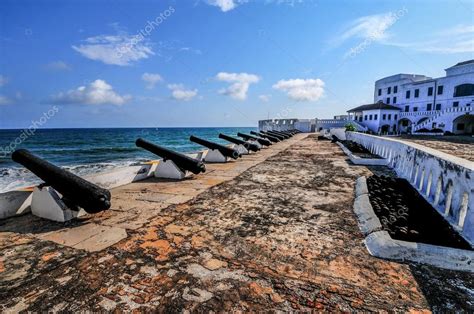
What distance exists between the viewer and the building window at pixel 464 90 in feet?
116

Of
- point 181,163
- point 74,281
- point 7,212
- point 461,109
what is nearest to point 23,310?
point 74,281

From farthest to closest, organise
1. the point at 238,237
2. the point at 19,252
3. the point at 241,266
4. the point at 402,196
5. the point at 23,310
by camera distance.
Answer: the point at 402,196 → the point at 238,237 → the point at 19,252 → the point at 241,266 → the point at 23,310

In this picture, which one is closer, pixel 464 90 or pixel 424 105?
pixel 464 90

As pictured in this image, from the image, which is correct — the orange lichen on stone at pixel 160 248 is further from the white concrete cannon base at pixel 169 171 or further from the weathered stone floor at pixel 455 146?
the weathered stone floor at pixel 455 146

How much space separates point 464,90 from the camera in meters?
36.2

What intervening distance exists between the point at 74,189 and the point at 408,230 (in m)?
4.63

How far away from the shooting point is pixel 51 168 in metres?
3.86

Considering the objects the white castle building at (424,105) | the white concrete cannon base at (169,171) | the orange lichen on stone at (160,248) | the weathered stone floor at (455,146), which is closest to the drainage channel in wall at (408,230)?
the orange lichen on stone at (160,248)

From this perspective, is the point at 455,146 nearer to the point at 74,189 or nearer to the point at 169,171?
the point at 169,171

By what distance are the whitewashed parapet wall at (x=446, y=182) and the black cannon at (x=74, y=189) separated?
4703 mm

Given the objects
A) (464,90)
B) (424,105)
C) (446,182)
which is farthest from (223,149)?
(424,105)

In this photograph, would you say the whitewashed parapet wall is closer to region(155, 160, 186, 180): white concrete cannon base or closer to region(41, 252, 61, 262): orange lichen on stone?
region(41, 252, 61, 262): orange lichen on stone

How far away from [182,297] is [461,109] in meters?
42.1

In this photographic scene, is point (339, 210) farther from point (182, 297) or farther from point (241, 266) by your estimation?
point (182, 297)
